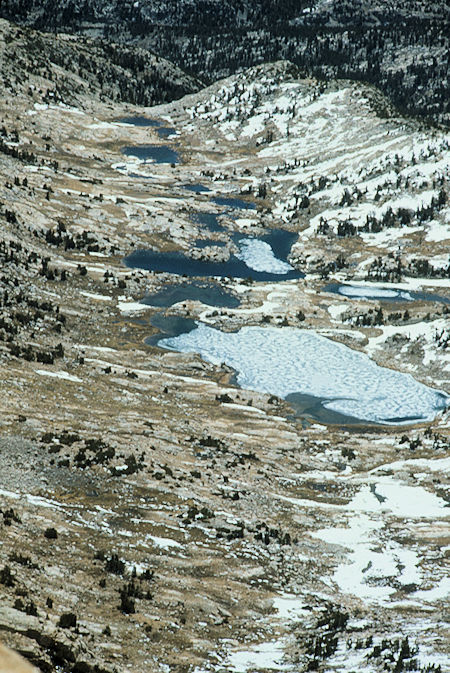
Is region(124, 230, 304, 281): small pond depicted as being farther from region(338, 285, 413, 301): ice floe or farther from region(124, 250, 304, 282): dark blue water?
region(338, 285, 413, 301): ice floe

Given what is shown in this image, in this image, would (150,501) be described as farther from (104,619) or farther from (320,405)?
(320,405)

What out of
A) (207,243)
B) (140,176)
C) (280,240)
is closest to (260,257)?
(207,243)

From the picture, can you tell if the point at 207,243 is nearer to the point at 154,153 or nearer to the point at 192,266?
the point at 192,266

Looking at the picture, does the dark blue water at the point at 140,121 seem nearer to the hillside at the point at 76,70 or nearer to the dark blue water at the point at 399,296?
the hillside at the point at 76,70

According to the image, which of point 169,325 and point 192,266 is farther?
point 192,266

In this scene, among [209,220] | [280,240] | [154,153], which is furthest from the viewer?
[154,153]

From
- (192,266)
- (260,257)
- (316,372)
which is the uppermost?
(260,257)

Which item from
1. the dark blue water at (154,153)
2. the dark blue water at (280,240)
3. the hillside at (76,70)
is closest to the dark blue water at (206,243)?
the dark blue water at (280,240)
